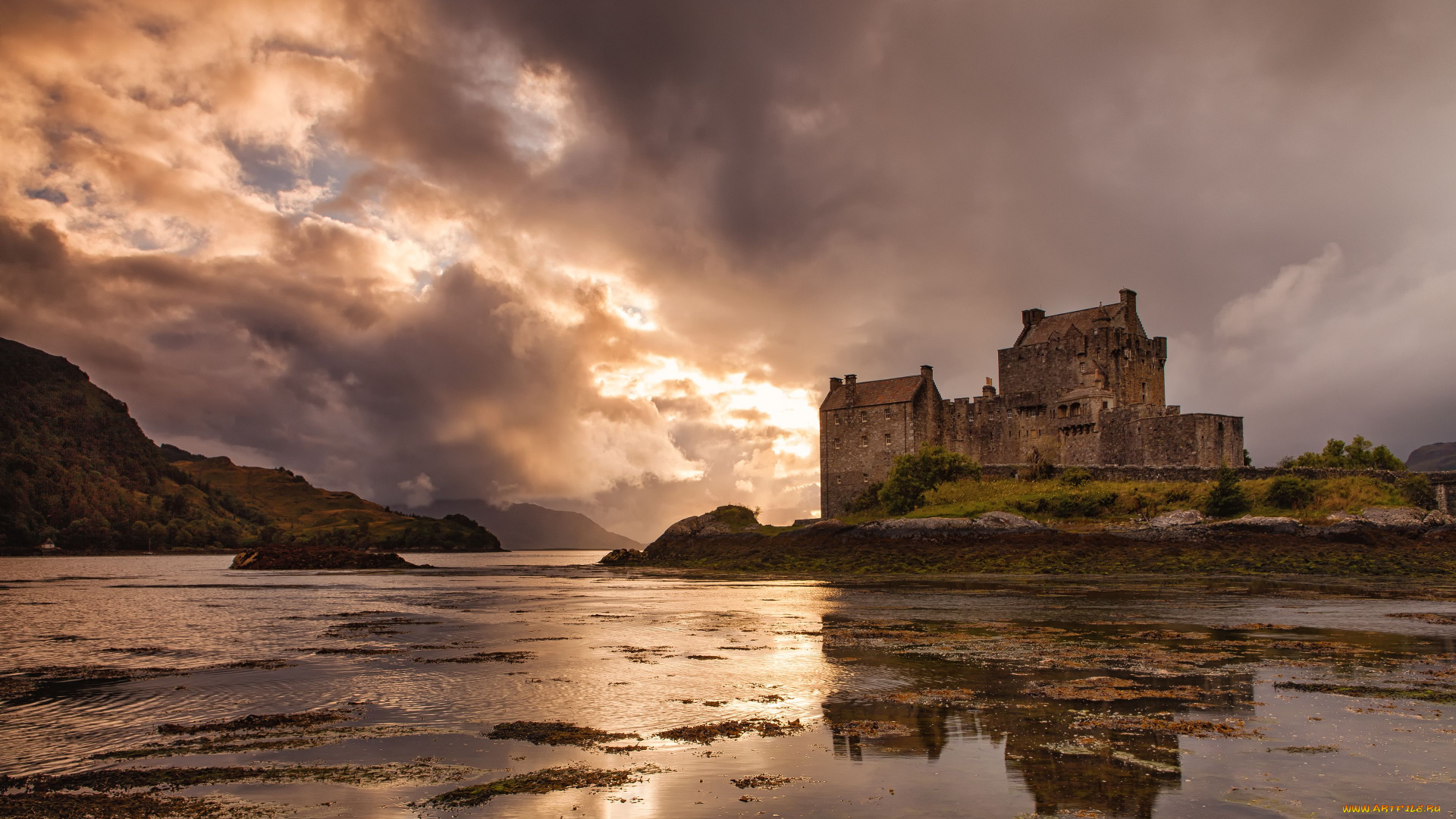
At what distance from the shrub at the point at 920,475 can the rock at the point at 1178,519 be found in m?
15.6

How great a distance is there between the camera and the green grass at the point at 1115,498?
44812 millimetres

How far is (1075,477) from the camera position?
182 ft

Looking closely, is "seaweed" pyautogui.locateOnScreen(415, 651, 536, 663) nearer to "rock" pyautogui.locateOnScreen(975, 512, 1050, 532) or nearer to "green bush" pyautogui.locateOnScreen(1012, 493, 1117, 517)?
"rock" pyautogui.locateOnScreen(975, 512, 1050, 532)

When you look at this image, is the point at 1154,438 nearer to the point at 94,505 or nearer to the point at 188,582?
the point at 188,582

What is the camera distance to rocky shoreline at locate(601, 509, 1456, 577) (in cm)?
3909

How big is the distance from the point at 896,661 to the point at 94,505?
201385 mm

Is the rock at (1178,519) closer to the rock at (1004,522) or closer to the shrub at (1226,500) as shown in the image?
the shrub at (1226,500)

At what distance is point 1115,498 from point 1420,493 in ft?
46.8

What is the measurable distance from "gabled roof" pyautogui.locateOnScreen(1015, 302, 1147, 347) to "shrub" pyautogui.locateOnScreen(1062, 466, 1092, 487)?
16206 millimetres

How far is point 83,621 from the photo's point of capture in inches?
987

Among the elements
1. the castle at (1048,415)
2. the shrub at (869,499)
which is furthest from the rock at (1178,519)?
the shrub at (869,499)

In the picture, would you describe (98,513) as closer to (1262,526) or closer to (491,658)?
(491,658)

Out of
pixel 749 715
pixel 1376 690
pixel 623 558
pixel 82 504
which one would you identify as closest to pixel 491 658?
pixel 749 715

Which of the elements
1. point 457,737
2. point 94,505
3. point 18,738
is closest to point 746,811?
point 457,737
